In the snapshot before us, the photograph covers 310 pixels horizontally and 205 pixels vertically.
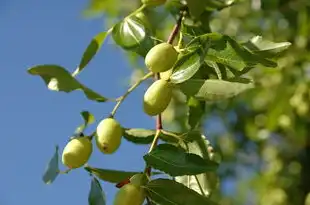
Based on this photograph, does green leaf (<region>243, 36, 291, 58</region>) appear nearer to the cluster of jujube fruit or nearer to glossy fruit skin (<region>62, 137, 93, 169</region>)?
the cluster of jujube fruit

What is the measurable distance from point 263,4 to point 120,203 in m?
0.63

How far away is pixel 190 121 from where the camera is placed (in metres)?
0.97

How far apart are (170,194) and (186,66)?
145mm

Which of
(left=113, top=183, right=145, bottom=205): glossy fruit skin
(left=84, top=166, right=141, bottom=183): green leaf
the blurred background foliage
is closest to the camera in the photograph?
(left=113, top=183, right=145, bottom=205): glossy fruit skin

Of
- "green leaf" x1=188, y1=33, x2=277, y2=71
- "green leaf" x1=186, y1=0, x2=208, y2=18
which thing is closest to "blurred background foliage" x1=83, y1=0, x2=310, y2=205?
"green leaf" x1=186, y1=0, x2=208, y2=18

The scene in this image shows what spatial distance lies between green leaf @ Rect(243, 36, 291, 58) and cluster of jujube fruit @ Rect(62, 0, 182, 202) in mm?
112

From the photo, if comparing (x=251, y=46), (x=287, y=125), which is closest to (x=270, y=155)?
(x=287, y=125)

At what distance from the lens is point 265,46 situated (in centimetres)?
80

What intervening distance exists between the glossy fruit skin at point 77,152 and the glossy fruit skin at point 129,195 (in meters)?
0.07

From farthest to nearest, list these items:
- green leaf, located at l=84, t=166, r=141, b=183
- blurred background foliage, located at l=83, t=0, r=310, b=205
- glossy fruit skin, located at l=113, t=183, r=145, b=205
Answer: blurred background foliage, located at l=83, t=0, r=310, b=205 < green leaf, located at l=84, t=166, r=141, b=183 < glossy fruit skin, located at l=113, t=183, r=145, b=205

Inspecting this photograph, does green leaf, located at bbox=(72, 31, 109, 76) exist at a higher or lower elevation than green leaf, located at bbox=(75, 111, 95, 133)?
higher

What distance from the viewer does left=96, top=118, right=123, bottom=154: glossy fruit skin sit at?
0.74m

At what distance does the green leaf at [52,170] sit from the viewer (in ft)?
2.78

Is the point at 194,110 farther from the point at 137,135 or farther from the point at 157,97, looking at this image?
the point at 157,97
